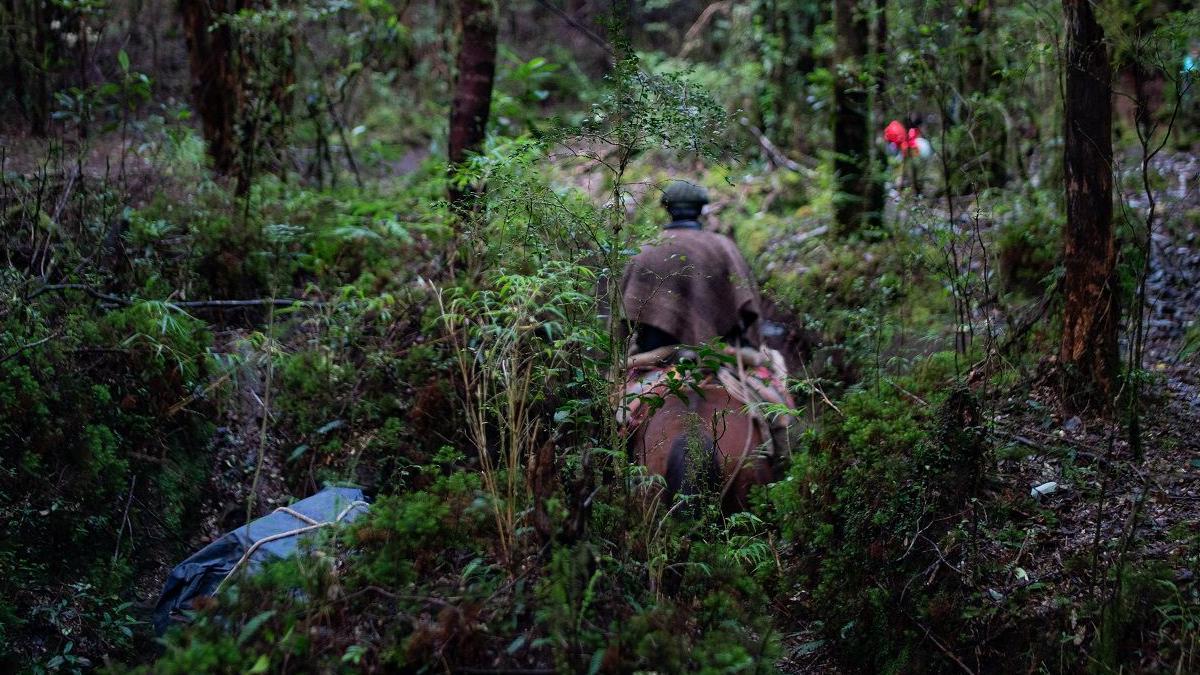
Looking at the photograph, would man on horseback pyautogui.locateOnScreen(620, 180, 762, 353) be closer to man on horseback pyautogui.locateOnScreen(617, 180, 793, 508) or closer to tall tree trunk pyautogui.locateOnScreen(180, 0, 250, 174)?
man on horseback pyautogui.locateOnScreen(617, 180, 793, 508)

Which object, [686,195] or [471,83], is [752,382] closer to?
[686,195]

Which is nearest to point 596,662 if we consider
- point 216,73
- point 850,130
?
point 850,130

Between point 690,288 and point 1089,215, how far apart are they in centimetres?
262

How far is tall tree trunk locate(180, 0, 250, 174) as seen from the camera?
32.7ft

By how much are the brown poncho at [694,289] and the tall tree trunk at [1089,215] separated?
2.30m

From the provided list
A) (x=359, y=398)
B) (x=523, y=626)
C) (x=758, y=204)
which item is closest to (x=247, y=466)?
(x=359, y=398)

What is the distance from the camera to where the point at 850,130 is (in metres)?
9.63

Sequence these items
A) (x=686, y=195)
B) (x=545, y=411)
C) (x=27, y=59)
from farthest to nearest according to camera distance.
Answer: (x=27, y=59) < (x=686, y=195) < (x=545, y=411)

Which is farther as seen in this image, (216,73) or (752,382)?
(216,73)

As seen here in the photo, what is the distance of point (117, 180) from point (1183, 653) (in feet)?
27.7

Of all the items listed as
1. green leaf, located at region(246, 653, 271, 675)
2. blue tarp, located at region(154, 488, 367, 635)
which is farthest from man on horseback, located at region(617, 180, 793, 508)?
green leaf, located at region(246, 653, 271, 675)

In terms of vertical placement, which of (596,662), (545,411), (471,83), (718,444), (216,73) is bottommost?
(718,444)

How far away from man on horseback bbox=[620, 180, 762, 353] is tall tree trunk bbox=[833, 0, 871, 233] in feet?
9.04

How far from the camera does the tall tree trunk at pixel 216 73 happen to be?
9953 millimetres
